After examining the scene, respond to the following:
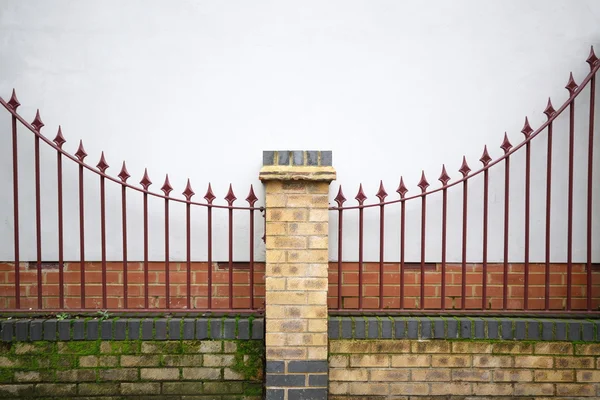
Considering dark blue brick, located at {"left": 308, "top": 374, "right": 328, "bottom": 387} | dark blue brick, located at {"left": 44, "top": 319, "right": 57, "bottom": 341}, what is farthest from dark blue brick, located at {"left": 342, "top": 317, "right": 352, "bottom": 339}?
dark blue brick, located at {"left": 44, "top": 319, "right": 57, "bottom": 341}

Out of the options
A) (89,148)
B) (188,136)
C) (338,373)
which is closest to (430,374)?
(338,373)

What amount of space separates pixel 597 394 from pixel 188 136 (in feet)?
10.7

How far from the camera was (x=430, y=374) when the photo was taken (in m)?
2.82

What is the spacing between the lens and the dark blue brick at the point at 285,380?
2715 mm

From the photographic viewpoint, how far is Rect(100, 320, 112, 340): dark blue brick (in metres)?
2.79

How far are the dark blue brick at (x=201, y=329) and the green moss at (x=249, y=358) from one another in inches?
8.8

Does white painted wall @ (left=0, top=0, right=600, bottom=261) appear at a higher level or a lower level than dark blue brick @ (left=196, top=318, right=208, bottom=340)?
higher

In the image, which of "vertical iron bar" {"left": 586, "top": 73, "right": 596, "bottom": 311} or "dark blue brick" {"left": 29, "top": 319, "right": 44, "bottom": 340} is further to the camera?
"vertical iron bar" {"left": 586, "top": 73, "right": 596, "bottom": 311}

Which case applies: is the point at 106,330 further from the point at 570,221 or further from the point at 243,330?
the point at 570,221

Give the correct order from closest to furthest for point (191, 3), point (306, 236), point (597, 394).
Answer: point (306, 236) → point (597, 394) → point (191, 3)

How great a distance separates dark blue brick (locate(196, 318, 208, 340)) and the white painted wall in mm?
524

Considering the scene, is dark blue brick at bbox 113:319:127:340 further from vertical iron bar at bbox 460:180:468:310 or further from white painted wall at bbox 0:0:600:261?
vertical iron bar at bbox 460:180:468:310

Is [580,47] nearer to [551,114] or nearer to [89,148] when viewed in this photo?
[551,114]

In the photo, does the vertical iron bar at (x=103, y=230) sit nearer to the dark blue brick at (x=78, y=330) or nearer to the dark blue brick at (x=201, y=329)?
the dark blue brick at (x=78, y=330)
